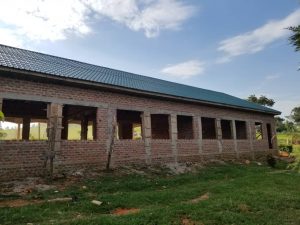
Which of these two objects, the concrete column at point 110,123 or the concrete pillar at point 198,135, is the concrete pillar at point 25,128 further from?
the concrete pillar at point 198,135

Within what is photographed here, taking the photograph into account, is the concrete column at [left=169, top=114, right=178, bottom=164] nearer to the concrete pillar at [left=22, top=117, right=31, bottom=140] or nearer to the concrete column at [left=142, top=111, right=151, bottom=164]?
the concrete column at [left=142, top=111, right=151, bottom=164]

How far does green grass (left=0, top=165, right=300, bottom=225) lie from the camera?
604cm

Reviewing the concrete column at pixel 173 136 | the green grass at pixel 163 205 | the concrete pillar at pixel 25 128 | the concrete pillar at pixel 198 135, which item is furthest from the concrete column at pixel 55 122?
the concrete pillar at pixel 198 135

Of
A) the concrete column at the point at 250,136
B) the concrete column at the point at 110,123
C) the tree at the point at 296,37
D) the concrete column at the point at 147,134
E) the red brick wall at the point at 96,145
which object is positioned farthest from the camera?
the concrete column at the point at 250,136

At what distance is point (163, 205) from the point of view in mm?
7473

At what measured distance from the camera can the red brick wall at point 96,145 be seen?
10.2m

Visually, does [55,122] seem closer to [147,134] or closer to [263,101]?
[147,134]

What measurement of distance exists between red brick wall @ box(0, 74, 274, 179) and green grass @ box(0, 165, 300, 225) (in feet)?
5.53

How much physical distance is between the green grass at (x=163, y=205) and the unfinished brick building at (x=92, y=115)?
2055mm

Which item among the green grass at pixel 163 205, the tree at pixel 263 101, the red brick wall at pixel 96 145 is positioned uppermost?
the tree at pixel 263 101

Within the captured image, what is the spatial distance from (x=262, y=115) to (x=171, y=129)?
11.2m

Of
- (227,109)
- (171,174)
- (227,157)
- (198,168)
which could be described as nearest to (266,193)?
(171,174)

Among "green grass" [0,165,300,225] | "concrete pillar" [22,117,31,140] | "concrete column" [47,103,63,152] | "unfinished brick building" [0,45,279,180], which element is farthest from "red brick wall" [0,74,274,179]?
"concrete pillar" [22,117,31,140]

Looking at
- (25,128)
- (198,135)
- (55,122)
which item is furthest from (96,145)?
(198,135)
